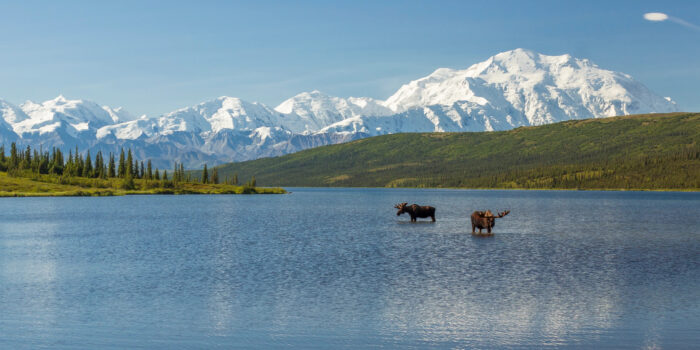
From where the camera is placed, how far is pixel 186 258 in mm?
55719

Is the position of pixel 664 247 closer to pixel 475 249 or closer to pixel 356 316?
pixel 475 249

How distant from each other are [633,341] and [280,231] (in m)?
63.3

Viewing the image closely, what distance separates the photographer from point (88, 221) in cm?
10681

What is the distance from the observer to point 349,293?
3816 centimetres

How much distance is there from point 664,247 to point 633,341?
42.9 metres

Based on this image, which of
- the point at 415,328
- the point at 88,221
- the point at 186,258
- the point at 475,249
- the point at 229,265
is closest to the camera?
the point at 415,328

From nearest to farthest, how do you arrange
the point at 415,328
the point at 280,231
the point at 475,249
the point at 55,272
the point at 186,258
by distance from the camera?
the point at 415,328
the point at 55,272
the point at 186,258
the point at 475,249
the point at 280,231

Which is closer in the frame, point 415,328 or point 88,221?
point 415,328

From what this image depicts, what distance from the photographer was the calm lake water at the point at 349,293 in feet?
91.9

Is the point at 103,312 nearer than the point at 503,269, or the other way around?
the point at 103,312

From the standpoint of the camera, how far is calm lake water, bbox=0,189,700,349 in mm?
28000

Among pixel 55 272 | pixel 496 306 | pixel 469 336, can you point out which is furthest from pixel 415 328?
pixel 55 272

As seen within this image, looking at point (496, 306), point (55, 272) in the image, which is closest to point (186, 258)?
point (55, 272)

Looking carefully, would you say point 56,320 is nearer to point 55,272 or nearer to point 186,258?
point 55,272
